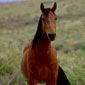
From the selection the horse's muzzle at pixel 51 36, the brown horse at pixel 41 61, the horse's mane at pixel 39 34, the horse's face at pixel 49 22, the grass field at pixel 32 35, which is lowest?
the grass field at pixel 32 35

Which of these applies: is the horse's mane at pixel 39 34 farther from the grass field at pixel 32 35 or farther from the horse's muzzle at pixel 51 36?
the grass field at pixel 32 35

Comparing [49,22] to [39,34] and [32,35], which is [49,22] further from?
[32,35]

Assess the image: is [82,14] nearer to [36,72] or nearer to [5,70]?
[5,70]

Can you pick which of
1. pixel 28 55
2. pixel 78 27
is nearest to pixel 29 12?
pixel 78 27

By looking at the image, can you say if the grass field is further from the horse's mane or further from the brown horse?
the horse's mane

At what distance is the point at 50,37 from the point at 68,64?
19.2ft

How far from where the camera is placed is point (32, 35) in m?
27.5

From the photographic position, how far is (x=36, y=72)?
26.0 ft

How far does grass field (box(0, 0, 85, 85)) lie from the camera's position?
11.4 m

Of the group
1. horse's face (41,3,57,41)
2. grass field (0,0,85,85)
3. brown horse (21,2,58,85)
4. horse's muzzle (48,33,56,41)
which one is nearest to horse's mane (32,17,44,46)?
brown horse (21,2,58,85)

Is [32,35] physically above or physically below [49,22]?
below

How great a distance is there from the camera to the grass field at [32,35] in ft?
37.5

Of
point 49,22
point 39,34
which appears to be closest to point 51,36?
point 49,22

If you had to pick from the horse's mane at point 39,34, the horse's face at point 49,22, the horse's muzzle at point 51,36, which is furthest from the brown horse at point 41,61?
the horse's muzzle at point 51,36
